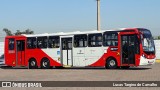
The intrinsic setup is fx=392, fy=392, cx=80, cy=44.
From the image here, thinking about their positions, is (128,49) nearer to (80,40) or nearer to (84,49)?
(84,49)

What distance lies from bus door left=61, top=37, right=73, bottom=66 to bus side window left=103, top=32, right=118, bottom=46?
9.94ft

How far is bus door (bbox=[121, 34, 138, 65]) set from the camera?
2517cm

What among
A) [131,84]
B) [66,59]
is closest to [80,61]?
[66,59]

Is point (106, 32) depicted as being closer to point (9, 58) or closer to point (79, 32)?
point (79, 32)

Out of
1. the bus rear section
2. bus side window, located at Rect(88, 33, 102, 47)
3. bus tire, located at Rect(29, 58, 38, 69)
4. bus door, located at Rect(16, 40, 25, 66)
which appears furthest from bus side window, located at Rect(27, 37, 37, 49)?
bus side window, located at Rect(88, 33, 102, 47)

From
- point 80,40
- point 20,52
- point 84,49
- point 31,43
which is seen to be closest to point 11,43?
point 20,52

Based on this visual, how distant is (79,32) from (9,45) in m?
7.06

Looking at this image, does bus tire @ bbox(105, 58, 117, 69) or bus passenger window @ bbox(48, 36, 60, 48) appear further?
bus passenger window @ bbox(48, 36, 60, 48)

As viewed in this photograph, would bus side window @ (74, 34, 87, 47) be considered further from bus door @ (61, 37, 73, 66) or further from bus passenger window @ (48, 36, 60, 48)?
bus passenger window @ (48, 36, 60, 48)

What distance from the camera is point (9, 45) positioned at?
105ft

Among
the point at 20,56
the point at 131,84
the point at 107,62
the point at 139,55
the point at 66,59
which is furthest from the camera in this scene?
the point at 20,56

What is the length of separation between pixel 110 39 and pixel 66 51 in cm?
391

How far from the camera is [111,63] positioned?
26.3 metres

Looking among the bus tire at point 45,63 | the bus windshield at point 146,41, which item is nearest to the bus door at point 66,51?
the bus tire at point 45,63
